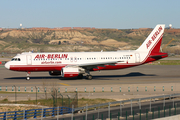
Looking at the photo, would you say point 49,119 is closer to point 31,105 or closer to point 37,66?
point 31,105

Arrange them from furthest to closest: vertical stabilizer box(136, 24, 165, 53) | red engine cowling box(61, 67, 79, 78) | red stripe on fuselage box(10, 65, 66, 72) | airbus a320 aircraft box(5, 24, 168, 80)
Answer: vertical stabilizer box(136, 24, 165, 53) → red stripe on fuselage box(10, 65, 66, 72) → airbus a320 aircraft box(5, 24, 168, 80) → red engine cowling box(61, 67, 79, 78)

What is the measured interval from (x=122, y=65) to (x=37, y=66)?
16.6m

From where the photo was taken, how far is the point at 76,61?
51.0m

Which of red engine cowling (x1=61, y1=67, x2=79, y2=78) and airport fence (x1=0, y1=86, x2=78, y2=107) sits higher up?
red engine cowling (x1=61, y1=67, x2=79, y2=78)

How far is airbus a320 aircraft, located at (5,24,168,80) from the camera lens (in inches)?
1933

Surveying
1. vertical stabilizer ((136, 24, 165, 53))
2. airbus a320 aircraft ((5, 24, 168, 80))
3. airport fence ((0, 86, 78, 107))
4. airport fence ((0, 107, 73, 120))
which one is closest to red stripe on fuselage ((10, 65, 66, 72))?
airbus a320 aircraft ((5, 24, 168, 80))

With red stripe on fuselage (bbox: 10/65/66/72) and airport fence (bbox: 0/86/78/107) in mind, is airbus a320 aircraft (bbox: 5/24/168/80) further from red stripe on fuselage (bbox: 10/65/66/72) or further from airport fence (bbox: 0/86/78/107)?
airport fence (bbox: 0/86/78/107)

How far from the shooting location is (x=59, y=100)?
91.0 feet

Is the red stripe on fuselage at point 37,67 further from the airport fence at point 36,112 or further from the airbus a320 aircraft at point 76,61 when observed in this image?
the airport fence at point 36,112

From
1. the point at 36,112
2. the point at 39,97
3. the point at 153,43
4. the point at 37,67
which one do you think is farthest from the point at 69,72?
the point at 36,112

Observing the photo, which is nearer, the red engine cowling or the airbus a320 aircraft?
the red engine cowling

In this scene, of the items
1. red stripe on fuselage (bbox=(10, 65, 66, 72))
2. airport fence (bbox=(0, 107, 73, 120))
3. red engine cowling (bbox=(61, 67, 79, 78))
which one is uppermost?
red stripe on fuselage (bbox=(10, 65, 66, 72))

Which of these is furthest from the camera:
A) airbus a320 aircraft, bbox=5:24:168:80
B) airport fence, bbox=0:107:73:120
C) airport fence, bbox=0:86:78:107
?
airbus a320 aircraft, bbox=5:24:168:80

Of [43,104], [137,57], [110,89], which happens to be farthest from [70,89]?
[137,57]
